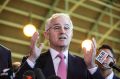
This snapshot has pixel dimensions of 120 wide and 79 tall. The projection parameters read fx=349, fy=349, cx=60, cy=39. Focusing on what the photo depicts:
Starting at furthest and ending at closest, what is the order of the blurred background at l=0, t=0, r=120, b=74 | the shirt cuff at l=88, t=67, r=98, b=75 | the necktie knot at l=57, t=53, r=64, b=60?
the blurred background at l=0, t=0, r=120, b=74, the necktie knot at l=57, t=53, r=64, b=60, the shirt cuff at l=88, t=67, r=98, b=75

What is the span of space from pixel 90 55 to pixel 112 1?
32.1 feet

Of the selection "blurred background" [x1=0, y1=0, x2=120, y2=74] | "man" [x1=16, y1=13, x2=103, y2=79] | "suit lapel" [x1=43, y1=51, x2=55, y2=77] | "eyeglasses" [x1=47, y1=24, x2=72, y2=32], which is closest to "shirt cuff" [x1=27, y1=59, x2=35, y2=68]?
"man" [x1=16, y1=13, x2=103, y2=79]

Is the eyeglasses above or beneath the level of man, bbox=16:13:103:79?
above

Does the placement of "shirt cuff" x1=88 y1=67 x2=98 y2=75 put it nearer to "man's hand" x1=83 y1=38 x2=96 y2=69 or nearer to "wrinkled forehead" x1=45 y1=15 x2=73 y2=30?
"man's hand" x1=83 y1=38 x2=96 y2=69

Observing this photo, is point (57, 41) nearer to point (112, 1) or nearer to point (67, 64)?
point (67, 64)

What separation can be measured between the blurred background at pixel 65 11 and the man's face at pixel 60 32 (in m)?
7.24

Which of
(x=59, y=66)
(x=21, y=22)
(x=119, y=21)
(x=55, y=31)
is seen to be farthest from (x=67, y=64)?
(x=119, y=21)

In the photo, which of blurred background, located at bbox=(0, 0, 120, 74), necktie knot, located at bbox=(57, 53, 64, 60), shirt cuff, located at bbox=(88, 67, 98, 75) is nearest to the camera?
shirt cuff, located at bbox=(88, 67, 98, 75)

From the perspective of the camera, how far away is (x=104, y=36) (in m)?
12.6

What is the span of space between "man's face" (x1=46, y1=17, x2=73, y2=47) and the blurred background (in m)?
7.24

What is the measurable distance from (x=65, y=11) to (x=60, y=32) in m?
8.54

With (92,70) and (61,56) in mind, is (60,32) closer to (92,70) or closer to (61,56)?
(61,56)

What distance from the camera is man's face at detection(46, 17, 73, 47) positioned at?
2504 millimetres

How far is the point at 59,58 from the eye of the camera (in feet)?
8.25
